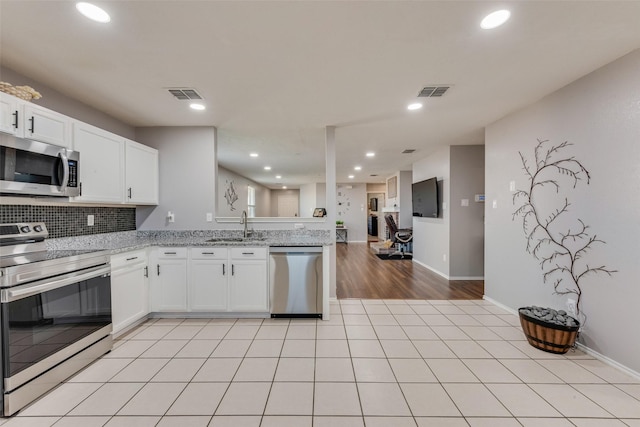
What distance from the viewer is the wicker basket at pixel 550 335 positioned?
2.32m

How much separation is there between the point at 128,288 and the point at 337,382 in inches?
90.0

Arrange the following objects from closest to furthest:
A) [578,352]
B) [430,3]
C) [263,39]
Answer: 1. [430,3]
2. [263,39]
3. [578,352]

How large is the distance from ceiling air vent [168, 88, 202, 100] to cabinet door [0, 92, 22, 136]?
3.62 feet

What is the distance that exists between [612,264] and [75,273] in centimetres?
427

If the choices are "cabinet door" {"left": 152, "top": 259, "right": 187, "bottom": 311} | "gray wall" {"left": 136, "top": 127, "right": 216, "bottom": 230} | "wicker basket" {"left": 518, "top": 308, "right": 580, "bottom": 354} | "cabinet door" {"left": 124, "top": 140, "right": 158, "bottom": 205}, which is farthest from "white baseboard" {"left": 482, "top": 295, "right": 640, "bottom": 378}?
"cabinet door" {"left": 124, "top": 140, "right": 158, "bottom": 205}

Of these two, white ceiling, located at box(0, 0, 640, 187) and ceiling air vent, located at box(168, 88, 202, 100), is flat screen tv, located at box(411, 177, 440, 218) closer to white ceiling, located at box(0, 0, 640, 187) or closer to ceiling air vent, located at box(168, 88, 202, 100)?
white ceiling, located at box(0, 0, 640, 187)

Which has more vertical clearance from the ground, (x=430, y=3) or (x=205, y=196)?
(x=430, y=3)

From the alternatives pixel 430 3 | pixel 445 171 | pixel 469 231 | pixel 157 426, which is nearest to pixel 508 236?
pixel 469 231

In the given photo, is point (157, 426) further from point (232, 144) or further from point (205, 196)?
point (232, 144)

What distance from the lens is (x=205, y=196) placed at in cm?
370

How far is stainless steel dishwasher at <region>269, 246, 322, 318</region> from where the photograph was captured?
314 centimetres

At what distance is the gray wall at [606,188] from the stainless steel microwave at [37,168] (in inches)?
177

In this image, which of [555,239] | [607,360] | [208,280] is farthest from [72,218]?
[607,360]

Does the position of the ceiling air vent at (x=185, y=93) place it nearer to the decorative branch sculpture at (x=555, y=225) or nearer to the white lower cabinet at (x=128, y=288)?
the white lower cabinet at (x=128, y=288)
